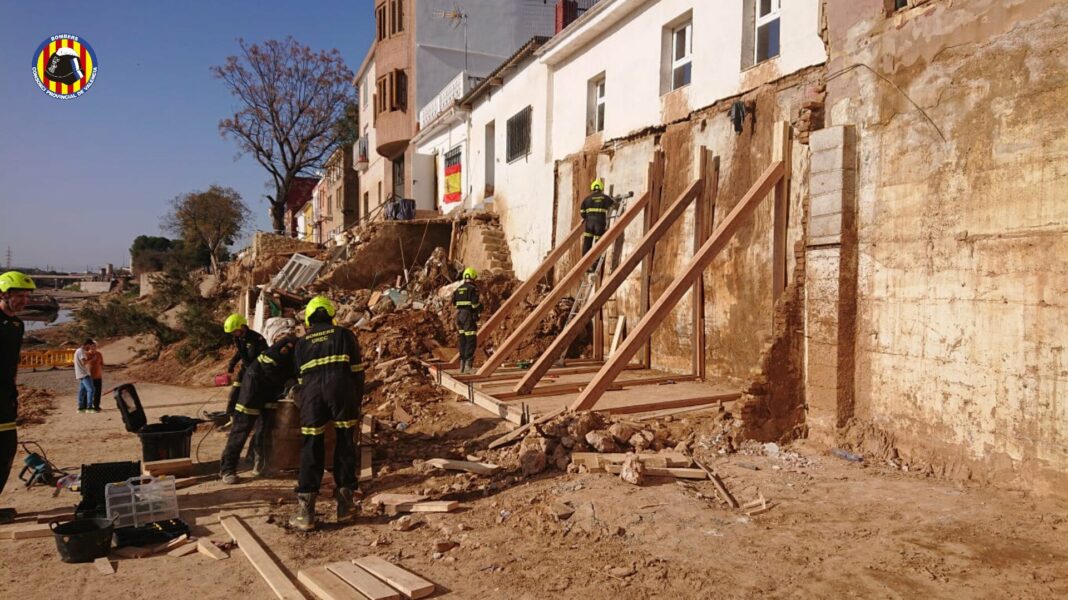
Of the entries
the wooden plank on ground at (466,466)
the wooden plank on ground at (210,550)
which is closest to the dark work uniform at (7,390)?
the wooden plank on ground at (210,550)

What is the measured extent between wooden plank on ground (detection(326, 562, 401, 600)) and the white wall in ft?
23.4

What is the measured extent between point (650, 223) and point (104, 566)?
336 inches

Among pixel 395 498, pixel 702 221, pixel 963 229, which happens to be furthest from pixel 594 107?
pixel 395 498

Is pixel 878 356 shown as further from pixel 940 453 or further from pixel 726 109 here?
pixel 726 109

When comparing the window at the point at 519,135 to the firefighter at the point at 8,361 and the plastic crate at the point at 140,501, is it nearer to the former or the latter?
the firefighter at the point at 8,361

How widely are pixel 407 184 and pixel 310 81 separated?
10851 mm

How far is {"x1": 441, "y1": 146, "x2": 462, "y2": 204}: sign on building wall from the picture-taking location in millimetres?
21062

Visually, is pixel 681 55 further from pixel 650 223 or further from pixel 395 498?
pixel 395 498

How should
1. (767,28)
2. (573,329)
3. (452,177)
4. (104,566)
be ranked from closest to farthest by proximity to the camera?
(104,566) < (573,329) < (767,28) < (452,177)

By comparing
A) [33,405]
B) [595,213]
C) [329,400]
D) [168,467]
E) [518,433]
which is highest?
[595,213]

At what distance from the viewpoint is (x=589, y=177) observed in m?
12.7

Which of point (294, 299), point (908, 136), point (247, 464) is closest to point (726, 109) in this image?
point (908, 136)

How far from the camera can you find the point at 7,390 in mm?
5215

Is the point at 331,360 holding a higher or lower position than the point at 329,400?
higher
